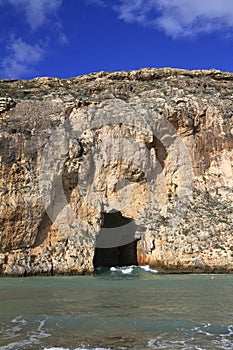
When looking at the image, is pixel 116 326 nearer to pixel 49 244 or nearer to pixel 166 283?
pixel 166 283

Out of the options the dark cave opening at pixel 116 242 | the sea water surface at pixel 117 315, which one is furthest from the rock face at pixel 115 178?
the sea water surface at pixel 117 315

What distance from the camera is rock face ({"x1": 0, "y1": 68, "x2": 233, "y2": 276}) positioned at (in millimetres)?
28859

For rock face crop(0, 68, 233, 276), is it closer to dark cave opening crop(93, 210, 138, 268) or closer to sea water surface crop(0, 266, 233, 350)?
dark cave opening crop(93, 210, 138, 268)

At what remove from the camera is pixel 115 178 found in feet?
105

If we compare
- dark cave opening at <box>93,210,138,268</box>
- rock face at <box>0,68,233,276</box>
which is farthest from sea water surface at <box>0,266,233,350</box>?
dark cave opening at <box>93,210,138,268</box>

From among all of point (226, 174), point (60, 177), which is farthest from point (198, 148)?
point (60, 177)

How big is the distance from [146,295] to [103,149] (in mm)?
16080

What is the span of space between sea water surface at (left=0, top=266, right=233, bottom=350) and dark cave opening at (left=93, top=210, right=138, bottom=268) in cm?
882

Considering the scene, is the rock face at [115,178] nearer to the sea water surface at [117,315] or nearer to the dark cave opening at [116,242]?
the dark cave opening at [116,242]

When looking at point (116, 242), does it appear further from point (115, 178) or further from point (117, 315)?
point (117, 315)

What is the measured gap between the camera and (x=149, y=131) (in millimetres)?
33375

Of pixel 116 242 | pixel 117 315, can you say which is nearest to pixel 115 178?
pixel 116 242

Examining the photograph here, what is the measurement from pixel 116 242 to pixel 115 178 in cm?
586

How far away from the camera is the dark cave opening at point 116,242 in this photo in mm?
32553
